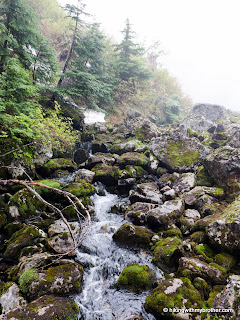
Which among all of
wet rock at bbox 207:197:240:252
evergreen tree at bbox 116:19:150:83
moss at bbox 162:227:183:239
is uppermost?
evergreen tree at bbox 116:19:150:83

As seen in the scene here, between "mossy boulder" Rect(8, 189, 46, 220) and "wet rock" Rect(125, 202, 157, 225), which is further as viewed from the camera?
"wet rock" Rect(125, 202, 157, 225)

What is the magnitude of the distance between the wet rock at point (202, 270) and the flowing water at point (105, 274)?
0.96 meters

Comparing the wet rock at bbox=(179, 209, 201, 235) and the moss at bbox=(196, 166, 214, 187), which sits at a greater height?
the moss at bbox=(196, 166, 214, 187)

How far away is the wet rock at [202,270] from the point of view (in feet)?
16.7

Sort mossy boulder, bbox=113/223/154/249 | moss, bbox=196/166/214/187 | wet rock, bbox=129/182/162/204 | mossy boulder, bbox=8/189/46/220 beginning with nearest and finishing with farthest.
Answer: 1. mossy boulder, bbox=113/223/154/249
2. mossy boulder, bbox=8/189/46/220
3. wet rock, bbox=129/182/162/204
4. moss, bbox=196/166/214/187

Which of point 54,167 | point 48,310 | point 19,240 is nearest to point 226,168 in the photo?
point 48,310

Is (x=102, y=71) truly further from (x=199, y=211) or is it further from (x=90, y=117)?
(x=199, y=211)

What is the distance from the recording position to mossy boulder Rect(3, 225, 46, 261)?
5.95m

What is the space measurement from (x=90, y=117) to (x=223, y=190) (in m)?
17.0

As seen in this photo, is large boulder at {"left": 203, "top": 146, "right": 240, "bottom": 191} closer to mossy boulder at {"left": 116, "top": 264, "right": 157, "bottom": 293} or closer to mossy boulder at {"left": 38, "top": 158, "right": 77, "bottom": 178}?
mossy boulder at {"left": 116, "top": 264, "right": 157, "bottom": 293}

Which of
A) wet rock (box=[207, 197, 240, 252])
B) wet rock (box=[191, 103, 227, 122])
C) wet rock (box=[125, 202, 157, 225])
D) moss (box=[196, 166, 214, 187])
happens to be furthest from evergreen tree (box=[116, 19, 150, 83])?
wet rock (box=[207, 197, 240, 252])

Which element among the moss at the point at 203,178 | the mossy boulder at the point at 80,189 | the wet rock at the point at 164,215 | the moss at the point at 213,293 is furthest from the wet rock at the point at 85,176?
the moss at the point at 213,293

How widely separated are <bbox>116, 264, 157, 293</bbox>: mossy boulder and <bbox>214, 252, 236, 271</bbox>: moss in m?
2.05

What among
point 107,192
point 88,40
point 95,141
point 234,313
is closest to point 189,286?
point 234,313
